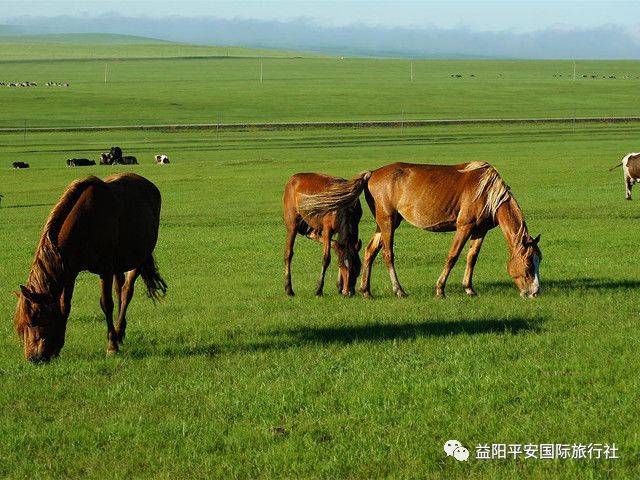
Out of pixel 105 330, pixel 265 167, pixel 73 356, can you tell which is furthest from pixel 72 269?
pixel 265 167

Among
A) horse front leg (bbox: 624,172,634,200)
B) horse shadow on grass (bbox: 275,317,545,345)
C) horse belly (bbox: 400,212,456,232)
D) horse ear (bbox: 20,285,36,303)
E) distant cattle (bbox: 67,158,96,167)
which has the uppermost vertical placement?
horse belly (bbox: 400,212,456,232)

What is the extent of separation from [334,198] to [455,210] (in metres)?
1.92

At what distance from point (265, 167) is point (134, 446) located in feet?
154

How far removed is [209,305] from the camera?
1521 centimetres

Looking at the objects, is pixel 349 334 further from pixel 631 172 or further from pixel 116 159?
pixel 116 159

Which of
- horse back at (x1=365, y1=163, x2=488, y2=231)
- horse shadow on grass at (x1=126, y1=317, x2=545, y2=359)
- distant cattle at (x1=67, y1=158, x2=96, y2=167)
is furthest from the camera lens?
distant cattle at (x1=67, y1=158, x2=96, y2=167)

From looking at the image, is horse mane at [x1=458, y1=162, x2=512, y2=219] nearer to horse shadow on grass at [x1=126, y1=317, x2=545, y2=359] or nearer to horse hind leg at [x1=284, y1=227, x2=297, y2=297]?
horse shadow on grass at [x1=126, y1=317, x2=545, y2=359]

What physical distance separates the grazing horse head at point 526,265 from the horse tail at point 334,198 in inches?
106

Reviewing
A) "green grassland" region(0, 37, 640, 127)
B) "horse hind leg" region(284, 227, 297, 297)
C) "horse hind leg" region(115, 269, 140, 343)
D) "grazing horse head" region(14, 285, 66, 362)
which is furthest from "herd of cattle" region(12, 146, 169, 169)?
"grazing horse head" region(14, 285, 66, 362)

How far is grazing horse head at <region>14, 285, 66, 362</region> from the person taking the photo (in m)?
10.5

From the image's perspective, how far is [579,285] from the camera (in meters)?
16.0

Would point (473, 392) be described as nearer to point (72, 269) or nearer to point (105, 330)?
point (72, 269)

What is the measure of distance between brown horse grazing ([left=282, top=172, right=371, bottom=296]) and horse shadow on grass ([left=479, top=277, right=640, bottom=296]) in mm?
2305

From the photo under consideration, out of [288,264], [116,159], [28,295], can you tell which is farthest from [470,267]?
[116,159]
